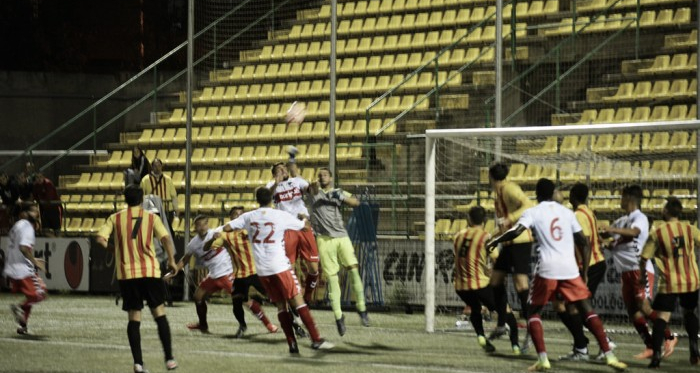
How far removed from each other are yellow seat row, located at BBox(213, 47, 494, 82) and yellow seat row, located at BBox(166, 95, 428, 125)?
1.09 feet

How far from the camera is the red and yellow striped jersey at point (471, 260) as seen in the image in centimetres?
A: 1265

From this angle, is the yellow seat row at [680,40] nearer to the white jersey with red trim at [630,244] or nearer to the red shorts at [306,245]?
the red shorts at [306,245]

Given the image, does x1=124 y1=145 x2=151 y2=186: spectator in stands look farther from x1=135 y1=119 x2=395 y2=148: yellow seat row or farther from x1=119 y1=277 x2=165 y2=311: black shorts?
x1=119 y1=277 x2=165 y2=311: black shorts

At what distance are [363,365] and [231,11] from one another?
14.9 m

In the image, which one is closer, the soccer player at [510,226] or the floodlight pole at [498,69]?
the soccer player at [510,226]

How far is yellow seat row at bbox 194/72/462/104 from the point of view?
2252 centimetres

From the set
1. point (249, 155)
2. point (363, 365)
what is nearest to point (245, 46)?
point (249, 155)

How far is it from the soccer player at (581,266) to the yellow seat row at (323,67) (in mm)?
→ 8824

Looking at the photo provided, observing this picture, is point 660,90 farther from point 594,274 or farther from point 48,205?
point 48,205

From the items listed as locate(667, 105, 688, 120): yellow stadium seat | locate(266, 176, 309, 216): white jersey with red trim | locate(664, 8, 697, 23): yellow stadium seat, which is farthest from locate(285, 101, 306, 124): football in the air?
locate(664, 8, 697, 23): yellow stadium seat

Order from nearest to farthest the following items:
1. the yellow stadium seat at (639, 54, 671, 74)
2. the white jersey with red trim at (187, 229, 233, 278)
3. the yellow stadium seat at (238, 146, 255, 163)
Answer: the white jersey with red trim at (187, 229, 233, 278) < the yellow stadium seat at (639, 54, 671, 74) < the yellow stadium seat at (238, 146, 255, 163)

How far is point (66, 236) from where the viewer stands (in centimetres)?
2131

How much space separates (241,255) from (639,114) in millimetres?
7377

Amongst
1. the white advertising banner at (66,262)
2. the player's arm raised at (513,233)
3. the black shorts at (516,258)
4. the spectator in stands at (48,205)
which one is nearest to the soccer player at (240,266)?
the black shorts at (516,258)
